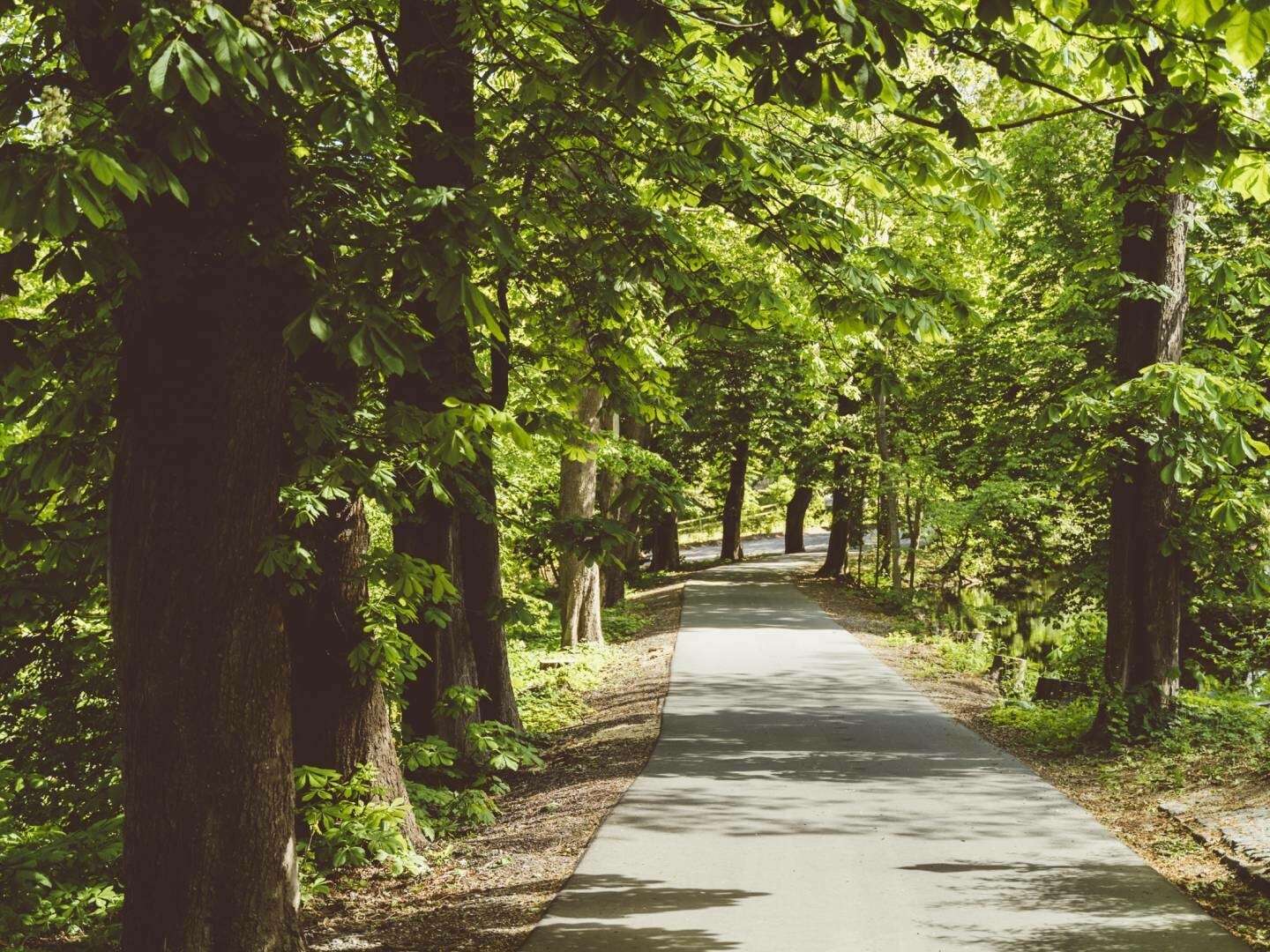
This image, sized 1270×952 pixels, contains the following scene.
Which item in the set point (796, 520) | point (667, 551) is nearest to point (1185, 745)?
point (667, 551)

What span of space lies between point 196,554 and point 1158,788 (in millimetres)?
8072

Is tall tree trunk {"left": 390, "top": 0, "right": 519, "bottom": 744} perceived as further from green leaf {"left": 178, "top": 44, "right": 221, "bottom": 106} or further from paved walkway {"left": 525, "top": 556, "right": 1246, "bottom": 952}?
green leaf {"left": 178, "top": 44, "right": 221, "bottom": 106}

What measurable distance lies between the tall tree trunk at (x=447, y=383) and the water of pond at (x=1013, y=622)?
499 inches

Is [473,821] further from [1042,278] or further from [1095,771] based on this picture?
[1042,278]

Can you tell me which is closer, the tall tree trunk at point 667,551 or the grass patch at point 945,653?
the grass patch at point 945,653

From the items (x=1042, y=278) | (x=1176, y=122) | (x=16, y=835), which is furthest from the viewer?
(x=1042, y=278)

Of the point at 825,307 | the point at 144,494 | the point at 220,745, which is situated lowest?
the point at 220,745

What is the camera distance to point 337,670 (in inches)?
279

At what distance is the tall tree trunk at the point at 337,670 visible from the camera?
22.3ft

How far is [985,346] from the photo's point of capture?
1870 centimetres

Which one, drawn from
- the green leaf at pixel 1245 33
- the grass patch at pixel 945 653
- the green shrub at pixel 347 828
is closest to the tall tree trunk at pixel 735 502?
the grass patch at pixel 945 653

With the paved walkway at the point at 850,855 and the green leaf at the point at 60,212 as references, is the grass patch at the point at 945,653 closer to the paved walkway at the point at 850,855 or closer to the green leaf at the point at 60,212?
the paved walkway at the point at 850,855

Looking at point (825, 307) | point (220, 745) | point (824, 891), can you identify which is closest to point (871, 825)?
point (824, 891)

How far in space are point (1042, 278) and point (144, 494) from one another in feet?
51.8
